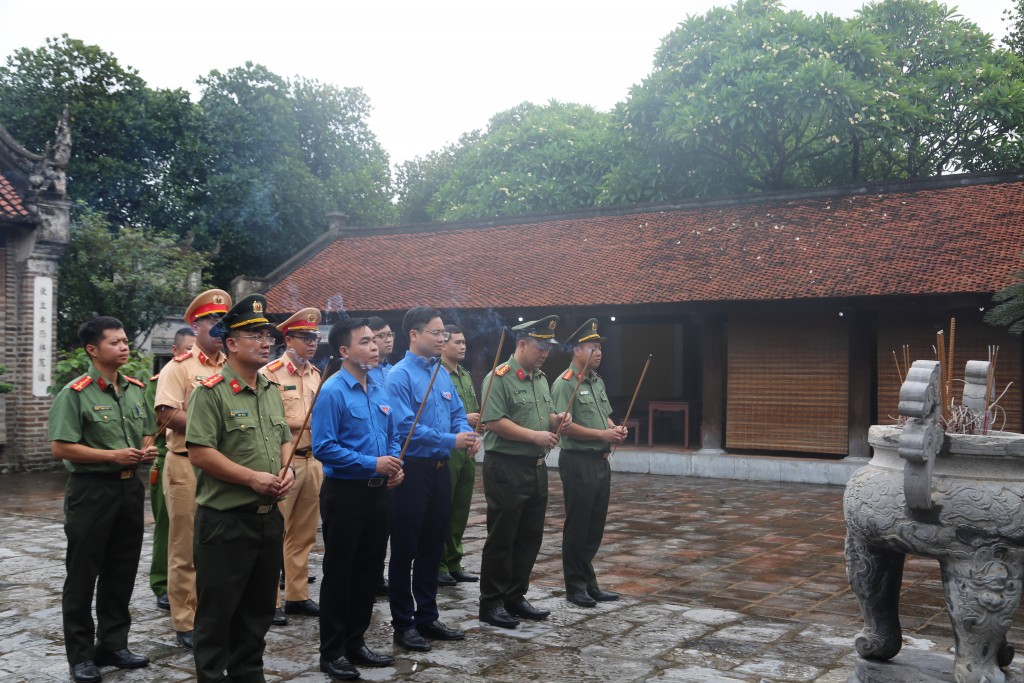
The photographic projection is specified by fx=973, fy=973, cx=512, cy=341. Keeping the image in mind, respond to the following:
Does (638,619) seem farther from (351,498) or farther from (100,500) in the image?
(100,500)

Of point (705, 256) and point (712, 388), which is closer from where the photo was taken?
point (712, 388)

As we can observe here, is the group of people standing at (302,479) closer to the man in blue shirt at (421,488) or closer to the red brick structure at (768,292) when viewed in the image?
the man in blue shirt at (421,488)

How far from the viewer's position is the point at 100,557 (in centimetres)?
486

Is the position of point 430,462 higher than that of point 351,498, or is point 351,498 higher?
Answer: point 430,462

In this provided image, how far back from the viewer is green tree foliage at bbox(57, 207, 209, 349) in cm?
1786

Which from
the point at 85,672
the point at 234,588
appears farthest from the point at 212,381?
the point at 85,672

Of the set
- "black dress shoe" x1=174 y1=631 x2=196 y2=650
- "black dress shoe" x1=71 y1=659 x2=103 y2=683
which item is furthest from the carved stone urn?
"black dress shoe" x1=71 y1=659 x2=103 y2=683

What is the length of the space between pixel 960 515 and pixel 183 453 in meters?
4.02

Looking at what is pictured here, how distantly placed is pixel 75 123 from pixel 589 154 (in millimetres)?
13607

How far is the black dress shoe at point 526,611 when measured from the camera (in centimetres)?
579

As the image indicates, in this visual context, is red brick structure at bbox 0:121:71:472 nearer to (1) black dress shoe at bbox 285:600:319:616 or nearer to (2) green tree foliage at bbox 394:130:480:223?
(1) black dress shoe at bbox 285:600:319:616

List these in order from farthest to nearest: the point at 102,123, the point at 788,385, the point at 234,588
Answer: the point at 102,123 < the point at 788,385 < the point at 234,588

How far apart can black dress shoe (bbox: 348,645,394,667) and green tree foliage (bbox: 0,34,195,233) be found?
2283 centimetres

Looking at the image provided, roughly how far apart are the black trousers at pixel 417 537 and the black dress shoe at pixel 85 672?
148 centimetres
